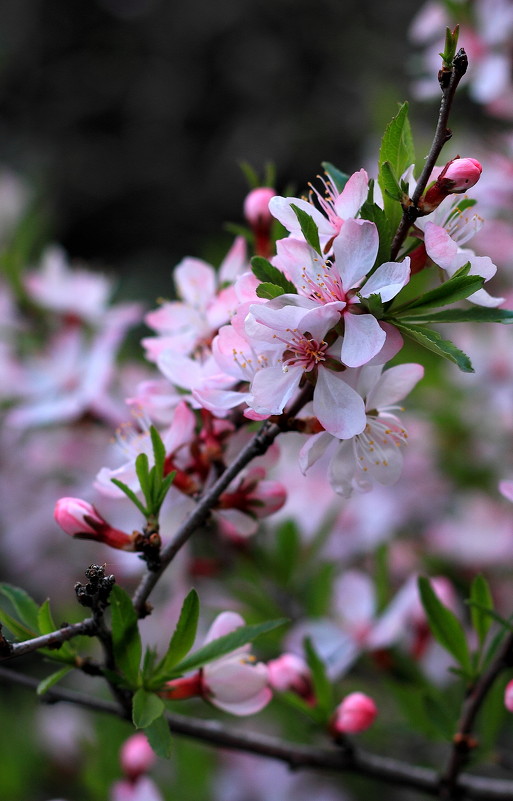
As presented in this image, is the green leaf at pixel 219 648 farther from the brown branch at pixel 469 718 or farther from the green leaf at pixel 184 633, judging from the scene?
the brown branch at pixel 469 718

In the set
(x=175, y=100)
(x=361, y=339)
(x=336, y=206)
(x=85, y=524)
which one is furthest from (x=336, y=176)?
(x=175, y=100)

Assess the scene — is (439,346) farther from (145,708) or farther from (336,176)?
(145,708)

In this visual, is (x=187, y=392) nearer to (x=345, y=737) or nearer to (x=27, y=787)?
(x=345, y=737)

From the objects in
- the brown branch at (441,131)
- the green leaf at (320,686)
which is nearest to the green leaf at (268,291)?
the brown branch at (441,131)

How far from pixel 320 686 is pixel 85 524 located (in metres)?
0.33

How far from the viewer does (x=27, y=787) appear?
64.2 inches

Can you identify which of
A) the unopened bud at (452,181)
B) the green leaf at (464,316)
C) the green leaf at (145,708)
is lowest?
the green leaf at (145,708)

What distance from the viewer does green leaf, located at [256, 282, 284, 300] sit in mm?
596

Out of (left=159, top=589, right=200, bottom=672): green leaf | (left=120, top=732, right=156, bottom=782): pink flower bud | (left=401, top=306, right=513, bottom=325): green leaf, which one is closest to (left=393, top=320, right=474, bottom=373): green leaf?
(left=401, top=306, right=513, bottom=325): green leaf

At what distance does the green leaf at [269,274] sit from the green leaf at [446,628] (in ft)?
1.12

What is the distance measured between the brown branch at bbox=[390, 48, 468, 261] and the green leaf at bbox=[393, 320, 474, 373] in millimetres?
81

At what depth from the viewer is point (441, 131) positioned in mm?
585

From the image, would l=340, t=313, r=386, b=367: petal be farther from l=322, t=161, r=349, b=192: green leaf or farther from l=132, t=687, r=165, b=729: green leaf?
l=132, t=687, r=165, b=729: green leaf

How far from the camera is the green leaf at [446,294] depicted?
→ 1.97ft
